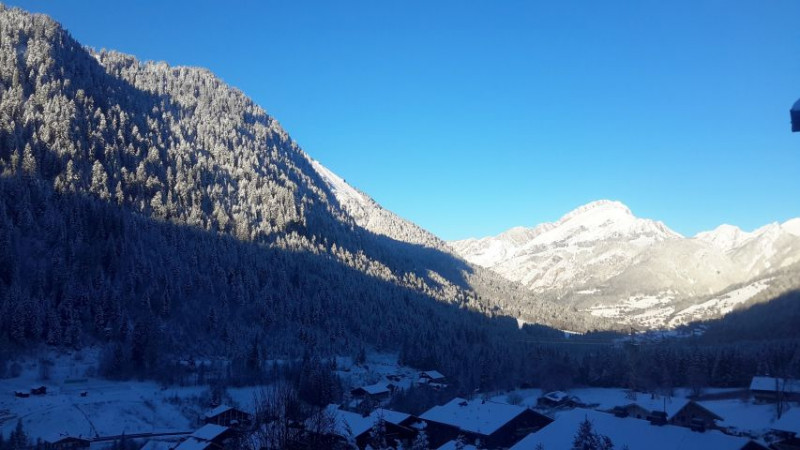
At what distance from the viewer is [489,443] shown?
64625mm

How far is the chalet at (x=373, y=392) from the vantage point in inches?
4038

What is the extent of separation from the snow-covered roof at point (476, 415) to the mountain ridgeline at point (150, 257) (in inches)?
2001

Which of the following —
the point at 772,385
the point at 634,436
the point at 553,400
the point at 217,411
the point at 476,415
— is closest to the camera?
the point at 634,436

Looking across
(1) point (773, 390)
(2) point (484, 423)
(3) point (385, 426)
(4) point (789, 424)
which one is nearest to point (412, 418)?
(3) point (385, 426)

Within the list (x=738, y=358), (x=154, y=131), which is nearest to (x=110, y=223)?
(x=154, y=131)

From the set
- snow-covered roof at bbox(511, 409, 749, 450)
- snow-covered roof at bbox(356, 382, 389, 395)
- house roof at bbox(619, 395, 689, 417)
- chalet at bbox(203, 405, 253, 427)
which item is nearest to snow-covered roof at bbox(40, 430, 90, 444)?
chalet at bbox(203, 405, 253, 427)

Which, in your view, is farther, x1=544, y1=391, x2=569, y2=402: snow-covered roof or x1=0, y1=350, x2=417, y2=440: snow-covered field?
x1=544, y1=391, x2=569, y2=402: snow-covered roof

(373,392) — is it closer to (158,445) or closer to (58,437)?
(158,445)

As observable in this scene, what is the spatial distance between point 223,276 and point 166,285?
18.0 metres

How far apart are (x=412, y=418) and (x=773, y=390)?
60.1 m

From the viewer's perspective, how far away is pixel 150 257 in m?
129

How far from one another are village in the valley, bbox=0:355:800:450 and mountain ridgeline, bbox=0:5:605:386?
565 inches

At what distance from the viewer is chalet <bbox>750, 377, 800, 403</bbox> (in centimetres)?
8995

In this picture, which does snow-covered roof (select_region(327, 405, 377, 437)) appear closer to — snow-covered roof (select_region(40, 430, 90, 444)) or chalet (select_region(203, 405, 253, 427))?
chalet (select_region(203, 405, 253, 427))
